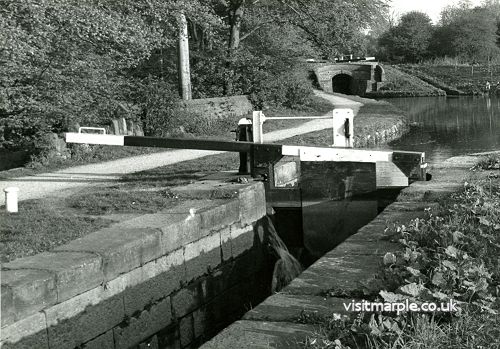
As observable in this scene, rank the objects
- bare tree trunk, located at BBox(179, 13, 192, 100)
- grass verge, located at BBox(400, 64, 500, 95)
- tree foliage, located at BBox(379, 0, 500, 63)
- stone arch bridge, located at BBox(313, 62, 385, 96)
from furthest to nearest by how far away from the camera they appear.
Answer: tree foliage, located at BBox(379, 0, 500, 63), stone arch bridge, located at BBox(313, 62, 385, 96), grass verge, located at BBox(400, 64, 500, 95), bare tree trunk, located at BBox(179, 13, 192, 100)

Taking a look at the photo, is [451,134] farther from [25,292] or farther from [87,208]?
[25,292]

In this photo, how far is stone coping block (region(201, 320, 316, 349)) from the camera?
12.7 ft

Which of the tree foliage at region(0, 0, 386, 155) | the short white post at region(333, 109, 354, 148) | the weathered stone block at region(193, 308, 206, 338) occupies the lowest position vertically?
the weathered stone block at region(193, 308, 206, 338)

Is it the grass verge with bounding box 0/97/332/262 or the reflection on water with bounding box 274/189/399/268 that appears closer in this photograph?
the grass verge with bounding box 0/97/332/262

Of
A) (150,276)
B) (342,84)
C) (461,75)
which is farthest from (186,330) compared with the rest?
(342,84)

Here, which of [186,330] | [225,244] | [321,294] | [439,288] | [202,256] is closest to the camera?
[439,288]

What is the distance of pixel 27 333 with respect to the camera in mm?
4930

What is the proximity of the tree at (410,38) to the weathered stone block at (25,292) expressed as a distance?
6388 cm

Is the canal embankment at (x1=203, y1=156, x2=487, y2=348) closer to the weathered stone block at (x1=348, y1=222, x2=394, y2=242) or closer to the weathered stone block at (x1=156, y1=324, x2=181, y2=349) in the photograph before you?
the weathered stone block at (x1=348, y1=222, x2=394, y2=242)

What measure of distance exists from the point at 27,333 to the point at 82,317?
0.57 meters

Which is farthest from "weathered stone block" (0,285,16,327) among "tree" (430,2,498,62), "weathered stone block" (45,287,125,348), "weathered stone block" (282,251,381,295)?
"tree" (430,2,498,62)

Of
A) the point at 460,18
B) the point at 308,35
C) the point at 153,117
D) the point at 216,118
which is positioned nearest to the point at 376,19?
the point at 308,35

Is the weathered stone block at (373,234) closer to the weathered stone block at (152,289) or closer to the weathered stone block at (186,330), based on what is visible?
the weathered stone block at (152,289)

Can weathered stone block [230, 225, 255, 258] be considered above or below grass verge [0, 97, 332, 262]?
below
